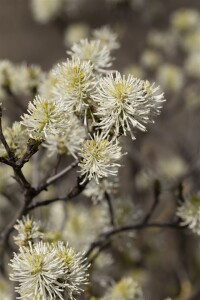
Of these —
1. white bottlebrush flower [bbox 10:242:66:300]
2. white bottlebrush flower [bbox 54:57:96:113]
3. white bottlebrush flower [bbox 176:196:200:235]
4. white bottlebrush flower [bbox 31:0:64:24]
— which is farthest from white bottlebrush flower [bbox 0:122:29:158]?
white bottlebrush flower [bbox 31:0:64:24]

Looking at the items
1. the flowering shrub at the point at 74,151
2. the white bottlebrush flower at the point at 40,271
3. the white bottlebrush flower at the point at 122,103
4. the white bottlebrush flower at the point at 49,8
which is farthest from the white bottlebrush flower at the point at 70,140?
the white bottlebrush flower at the point at 49,8

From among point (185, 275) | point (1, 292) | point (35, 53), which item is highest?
point (35, 53)

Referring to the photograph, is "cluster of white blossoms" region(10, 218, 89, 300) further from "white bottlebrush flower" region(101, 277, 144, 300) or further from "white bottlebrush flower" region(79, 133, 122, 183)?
"white bottlebrush flower" region(101, 277, 144, 300)

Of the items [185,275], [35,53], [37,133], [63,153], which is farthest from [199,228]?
[35,53]

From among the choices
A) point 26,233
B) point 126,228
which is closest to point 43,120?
point 26,233

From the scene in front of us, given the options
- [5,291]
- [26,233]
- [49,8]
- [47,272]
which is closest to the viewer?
[47,272]

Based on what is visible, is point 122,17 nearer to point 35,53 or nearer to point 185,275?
point 185,275

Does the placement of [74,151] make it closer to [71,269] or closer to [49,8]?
[71,269]

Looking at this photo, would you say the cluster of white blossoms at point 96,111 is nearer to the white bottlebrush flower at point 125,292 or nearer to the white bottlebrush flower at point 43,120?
the white bottlebrush flower at point 43,120
